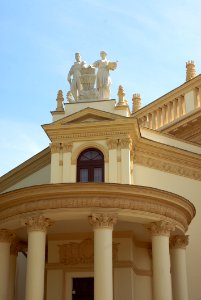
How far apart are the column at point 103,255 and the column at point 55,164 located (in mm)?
5868

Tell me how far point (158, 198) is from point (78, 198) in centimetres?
306

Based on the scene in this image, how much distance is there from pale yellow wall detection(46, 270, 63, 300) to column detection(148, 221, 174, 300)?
444cm

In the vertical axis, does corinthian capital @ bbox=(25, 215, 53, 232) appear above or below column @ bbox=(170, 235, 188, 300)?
above

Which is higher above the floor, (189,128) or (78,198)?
(189,128)

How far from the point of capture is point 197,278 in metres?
24.6

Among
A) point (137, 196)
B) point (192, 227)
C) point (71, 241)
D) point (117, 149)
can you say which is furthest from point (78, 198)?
point (192, 227)

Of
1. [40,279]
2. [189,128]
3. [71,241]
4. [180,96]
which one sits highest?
[180,96]

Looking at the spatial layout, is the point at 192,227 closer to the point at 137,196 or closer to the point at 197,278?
the point at 197,278

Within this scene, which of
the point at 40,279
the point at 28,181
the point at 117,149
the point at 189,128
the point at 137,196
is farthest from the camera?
the point at 189,128

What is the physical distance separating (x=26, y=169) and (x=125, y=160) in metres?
7.09

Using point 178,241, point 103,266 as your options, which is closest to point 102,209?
point 103,266

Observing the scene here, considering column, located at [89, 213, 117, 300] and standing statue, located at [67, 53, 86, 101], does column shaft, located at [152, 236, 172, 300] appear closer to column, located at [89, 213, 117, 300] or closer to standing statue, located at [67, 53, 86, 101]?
column, located at [89, 213, 117, 300]

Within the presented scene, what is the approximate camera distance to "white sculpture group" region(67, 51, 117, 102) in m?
26.2

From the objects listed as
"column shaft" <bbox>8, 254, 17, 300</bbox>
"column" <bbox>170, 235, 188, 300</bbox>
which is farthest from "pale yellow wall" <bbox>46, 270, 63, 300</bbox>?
"column" <bbox>170, 235, 188, 300</bbox>
